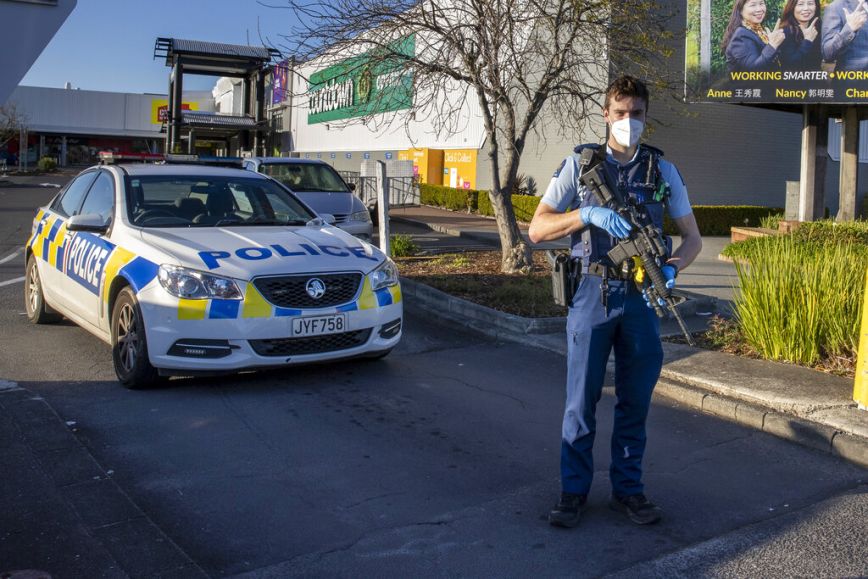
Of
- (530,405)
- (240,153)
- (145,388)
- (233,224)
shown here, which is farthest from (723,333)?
(240,153)

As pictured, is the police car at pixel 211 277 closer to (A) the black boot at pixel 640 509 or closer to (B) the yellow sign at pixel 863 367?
(A) the black boot at pixel 640 509

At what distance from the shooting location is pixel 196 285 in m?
6.36

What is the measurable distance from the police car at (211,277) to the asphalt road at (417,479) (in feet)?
1.12

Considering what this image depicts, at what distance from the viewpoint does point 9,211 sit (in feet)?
83.5

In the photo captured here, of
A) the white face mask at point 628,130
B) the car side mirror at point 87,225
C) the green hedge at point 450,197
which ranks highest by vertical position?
the green hedge at point 450,197

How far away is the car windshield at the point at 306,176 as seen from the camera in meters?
15.6

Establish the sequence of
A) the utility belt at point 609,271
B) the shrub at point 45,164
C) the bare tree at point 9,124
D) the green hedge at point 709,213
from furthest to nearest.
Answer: the shrub at point 45,164
the bare tree at point 9,124
the green hedge at point 709,213
the utility belt at point 609,271

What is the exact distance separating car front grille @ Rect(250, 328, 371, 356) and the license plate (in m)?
0.05

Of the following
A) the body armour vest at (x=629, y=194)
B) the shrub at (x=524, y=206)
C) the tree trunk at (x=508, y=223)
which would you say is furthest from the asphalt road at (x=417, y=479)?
the shrub at (x=524, y=206)

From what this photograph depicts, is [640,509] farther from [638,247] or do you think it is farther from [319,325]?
[319,325]

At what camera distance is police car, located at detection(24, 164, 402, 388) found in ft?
20.9

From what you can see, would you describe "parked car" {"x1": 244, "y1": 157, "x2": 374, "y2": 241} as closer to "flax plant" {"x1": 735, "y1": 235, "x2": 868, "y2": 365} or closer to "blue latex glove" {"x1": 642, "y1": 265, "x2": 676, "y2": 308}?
"flax plant" {"x1": 735, "y1": 235, "x2": 868, "y2": 365}

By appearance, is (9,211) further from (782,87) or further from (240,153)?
(782,87)

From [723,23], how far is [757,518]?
15745 millimetres
